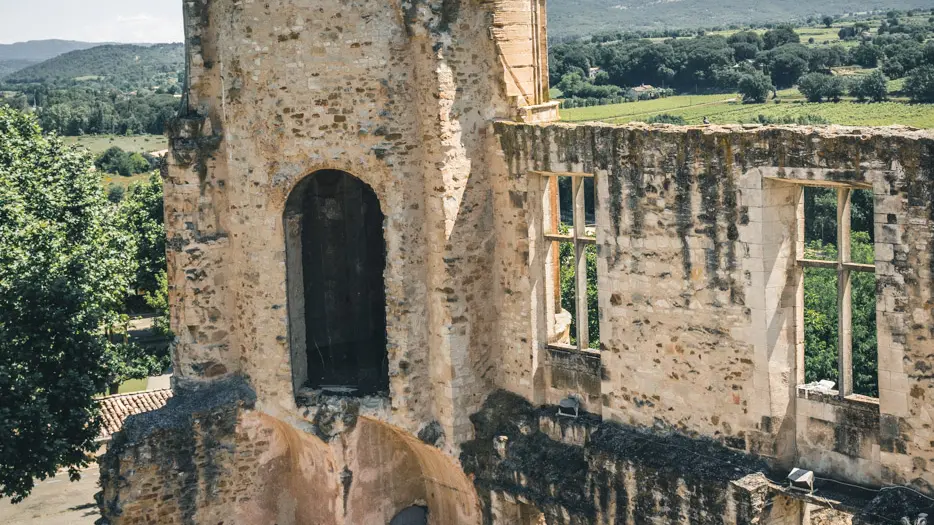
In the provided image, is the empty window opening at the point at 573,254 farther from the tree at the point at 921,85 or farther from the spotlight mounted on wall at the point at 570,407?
the tree at the point at 921,85

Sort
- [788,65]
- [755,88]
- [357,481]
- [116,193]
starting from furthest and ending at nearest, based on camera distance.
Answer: [116,193], [788,65], [755,88], [357,481]

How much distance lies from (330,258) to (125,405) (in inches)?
696

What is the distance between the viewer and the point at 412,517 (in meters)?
19.3

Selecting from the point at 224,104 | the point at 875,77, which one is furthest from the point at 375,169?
the point at 875,77

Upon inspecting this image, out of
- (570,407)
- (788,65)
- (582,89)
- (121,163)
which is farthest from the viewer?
(121,163)

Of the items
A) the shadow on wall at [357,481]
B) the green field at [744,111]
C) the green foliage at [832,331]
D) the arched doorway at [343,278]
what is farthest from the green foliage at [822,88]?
the shadow on wall at [357,481]

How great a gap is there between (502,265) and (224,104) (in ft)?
15.2

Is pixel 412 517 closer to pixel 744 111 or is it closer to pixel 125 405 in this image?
pixel 125 405

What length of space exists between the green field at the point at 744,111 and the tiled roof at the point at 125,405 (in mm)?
22878

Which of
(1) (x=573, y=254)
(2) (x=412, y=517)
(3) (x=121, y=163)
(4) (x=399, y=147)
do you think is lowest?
(2) (x=412, y=517)

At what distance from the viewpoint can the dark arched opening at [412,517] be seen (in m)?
19.2

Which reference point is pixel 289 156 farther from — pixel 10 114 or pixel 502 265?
pixel 10 114

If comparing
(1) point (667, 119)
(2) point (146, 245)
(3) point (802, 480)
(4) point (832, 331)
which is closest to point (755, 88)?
(1) point (667, 119)

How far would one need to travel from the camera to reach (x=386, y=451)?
18.9 meters
